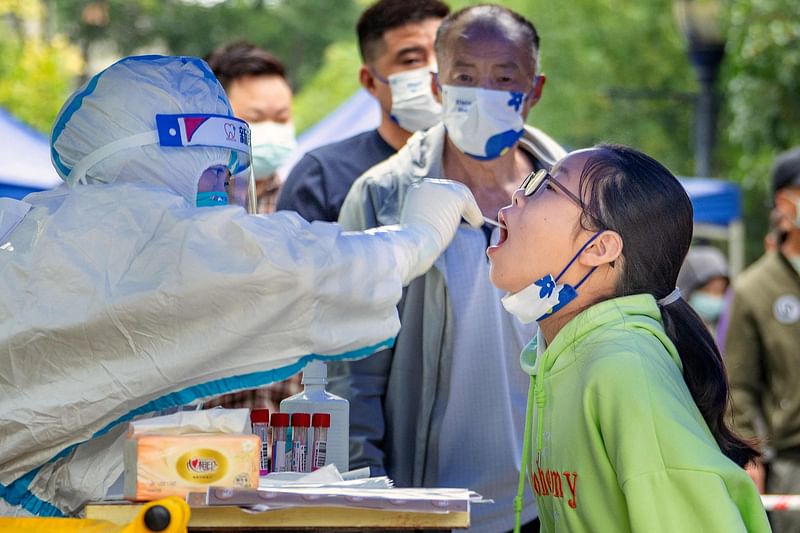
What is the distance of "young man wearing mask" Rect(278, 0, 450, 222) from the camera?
16.9 feet

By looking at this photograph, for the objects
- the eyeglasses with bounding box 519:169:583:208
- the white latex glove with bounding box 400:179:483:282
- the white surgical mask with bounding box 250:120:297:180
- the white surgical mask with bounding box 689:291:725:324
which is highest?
the white surgical mask with bounding box 689:291:725:324

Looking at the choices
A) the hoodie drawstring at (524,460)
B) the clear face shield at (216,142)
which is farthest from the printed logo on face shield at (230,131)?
the hoodie drawstring at (524,460)

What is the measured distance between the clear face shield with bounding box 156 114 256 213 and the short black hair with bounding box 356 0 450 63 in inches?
99.1

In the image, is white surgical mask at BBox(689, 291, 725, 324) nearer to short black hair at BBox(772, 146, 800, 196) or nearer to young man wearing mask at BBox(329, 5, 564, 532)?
short black hair at BBox(772, 146, 800, 196)

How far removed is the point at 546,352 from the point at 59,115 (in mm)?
1243

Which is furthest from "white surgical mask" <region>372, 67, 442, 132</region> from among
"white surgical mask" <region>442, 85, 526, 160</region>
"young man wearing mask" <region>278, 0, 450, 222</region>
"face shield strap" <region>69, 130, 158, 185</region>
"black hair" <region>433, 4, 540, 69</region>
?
"face shield strap" <region>69, 130, 158, 185</region>

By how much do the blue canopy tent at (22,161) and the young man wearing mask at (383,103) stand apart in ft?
14.0

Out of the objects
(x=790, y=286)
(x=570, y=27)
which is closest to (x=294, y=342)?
(x=790, y=286)

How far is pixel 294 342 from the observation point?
2799mm

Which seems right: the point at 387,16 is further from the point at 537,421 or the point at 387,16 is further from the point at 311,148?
the point at 311,148

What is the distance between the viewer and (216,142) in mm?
3062

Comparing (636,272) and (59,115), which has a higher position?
(59,115)

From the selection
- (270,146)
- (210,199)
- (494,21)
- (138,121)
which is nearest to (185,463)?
(210,199)

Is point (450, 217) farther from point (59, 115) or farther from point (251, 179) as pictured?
point (59, 115)
